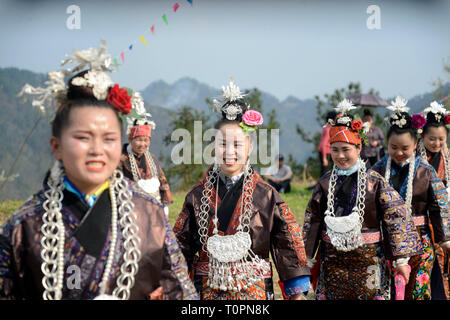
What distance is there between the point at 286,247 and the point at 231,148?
75 cm

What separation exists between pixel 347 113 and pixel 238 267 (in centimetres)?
191

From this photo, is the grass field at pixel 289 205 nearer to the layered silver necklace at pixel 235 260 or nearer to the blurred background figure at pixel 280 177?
the blurred background figure at pixel 280 177

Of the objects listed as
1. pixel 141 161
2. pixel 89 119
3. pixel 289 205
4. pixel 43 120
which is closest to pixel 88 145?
pixel 89 119

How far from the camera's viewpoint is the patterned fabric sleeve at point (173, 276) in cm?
217

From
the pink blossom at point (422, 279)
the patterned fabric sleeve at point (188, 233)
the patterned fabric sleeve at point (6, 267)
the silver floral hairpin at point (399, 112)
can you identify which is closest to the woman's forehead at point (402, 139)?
the silver floral hairpin at point (399, 112)

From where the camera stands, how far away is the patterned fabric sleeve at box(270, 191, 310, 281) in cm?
308

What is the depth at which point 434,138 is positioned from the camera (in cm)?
519

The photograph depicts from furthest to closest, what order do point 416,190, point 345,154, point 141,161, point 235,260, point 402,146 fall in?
point 141,161 → point 402,146 → point 416,190 → point 345,154 → point 235,260

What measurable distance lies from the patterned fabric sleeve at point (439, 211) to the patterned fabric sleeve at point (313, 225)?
4.06 feet

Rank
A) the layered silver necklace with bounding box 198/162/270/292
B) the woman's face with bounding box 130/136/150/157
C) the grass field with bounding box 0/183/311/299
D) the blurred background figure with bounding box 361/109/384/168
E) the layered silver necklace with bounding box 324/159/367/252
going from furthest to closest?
the blurred background figure with bounding box 361/109/384/168
the grass field with bounding box 0/183/311/299
the woman's face with bounding box 130/136/150/157
the layered silver necklace with bounding box 324/159/367/252
the layered silver necklace with bounding box 198/162/270/292

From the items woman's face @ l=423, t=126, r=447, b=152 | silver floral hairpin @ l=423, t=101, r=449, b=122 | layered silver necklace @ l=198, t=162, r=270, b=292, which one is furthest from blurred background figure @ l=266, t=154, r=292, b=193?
layered silver necklace @ l=198, t=162, r=270, b=292

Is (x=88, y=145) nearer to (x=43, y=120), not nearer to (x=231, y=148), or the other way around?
(x=43, y=120)

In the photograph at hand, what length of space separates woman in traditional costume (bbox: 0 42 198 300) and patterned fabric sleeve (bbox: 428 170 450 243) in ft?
10.3

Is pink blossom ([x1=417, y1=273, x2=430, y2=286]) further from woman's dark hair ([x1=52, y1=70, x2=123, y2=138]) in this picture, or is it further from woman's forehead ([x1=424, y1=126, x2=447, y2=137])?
woman's dark hair ([x1=52, y1=70, x2=123, y2=138])
